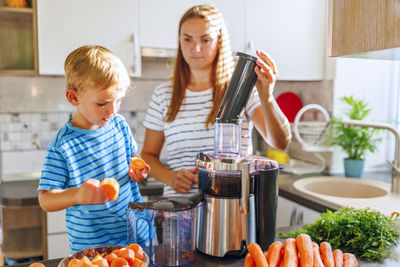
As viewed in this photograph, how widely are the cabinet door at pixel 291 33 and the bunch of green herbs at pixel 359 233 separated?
1485 millimetres

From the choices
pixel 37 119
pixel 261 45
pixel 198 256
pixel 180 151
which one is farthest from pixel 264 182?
pixel 37 119

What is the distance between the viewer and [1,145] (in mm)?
2189

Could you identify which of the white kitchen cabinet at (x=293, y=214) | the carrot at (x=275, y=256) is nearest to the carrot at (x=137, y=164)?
the carrot at (x=275, y=256)

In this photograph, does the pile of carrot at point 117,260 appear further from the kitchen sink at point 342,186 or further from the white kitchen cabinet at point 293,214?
the kitchen sink at point 342,186

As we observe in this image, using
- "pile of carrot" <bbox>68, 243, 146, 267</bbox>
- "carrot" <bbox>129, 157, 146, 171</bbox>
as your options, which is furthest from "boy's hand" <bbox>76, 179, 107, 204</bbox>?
"carrot" <bbox>129, 157, 146, 171</bbox>

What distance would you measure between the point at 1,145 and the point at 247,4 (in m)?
1.65

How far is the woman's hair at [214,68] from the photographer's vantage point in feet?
4.23

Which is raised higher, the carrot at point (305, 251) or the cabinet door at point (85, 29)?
the cabinet door at point (85, 29)

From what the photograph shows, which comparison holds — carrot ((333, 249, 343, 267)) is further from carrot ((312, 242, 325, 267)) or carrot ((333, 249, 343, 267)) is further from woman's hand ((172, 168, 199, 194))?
woman's hand ((172, 168, 199, 194))

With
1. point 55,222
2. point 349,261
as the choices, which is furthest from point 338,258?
point 55,222

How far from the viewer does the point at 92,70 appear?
88cm

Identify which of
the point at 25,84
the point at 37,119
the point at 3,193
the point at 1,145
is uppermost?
the point at 25,84

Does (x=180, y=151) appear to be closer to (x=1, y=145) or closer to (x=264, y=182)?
(x=264, y=182)

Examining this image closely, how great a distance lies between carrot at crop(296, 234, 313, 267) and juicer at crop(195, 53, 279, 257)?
13cm
